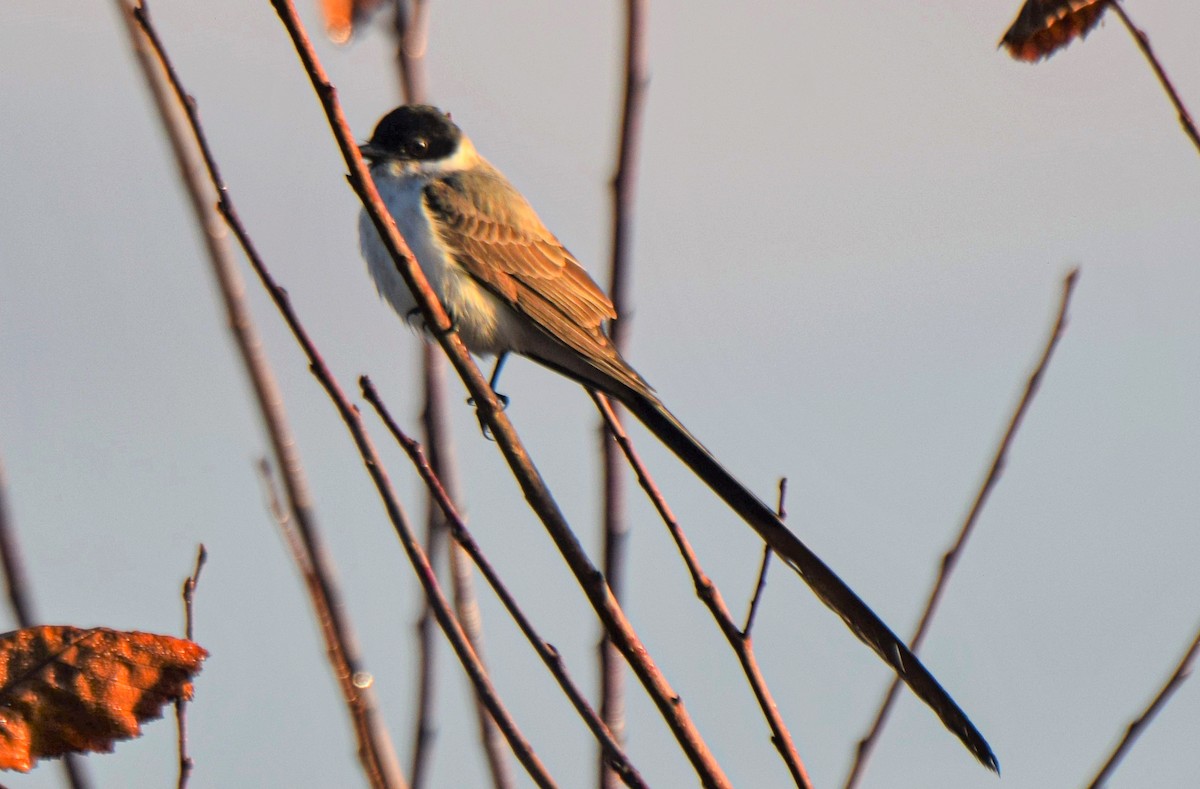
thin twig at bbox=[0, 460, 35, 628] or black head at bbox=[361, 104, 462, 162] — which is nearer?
thin twig at bbox=[0, 460, 35, 628]

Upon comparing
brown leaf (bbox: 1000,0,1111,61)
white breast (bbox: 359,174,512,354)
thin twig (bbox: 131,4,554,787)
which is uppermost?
white breast (bbox: 359,174,512,354)

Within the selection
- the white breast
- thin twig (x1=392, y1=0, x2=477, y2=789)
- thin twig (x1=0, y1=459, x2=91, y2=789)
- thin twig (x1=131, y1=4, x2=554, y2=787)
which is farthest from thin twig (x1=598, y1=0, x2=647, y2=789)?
the white breast

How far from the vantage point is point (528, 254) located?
514 centimetres

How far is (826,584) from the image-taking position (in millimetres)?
2992

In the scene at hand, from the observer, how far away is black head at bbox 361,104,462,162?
5285 millimetres

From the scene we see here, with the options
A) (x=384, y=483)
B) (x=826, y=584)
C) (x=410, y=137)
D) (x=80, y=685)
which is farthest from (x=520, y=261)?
(x=80, y=685)

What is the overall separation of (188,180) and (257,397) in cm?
62

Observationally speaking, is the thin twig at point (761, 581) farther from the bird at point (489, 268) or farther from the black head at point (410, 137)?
the black head at point (410, 137)

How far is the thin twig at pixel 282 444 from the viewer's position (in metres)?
2.80

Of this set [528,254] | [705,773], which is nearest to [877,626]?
[705,773]

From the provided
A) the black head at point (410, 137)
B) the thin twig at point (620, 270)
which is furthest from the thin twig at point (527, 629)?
the black head at point (410, 137)

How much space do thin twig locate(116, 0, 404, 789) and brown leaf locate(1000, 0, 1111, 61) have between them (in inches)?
65.0

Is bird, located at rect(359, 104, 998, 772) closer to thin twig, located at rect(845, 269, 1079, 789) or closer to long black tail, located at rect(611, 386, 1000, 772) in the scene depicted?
long black tail, located at rect(611, 386, 1000, 772)

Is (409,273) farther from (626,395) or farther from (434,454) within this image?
(626,395)
